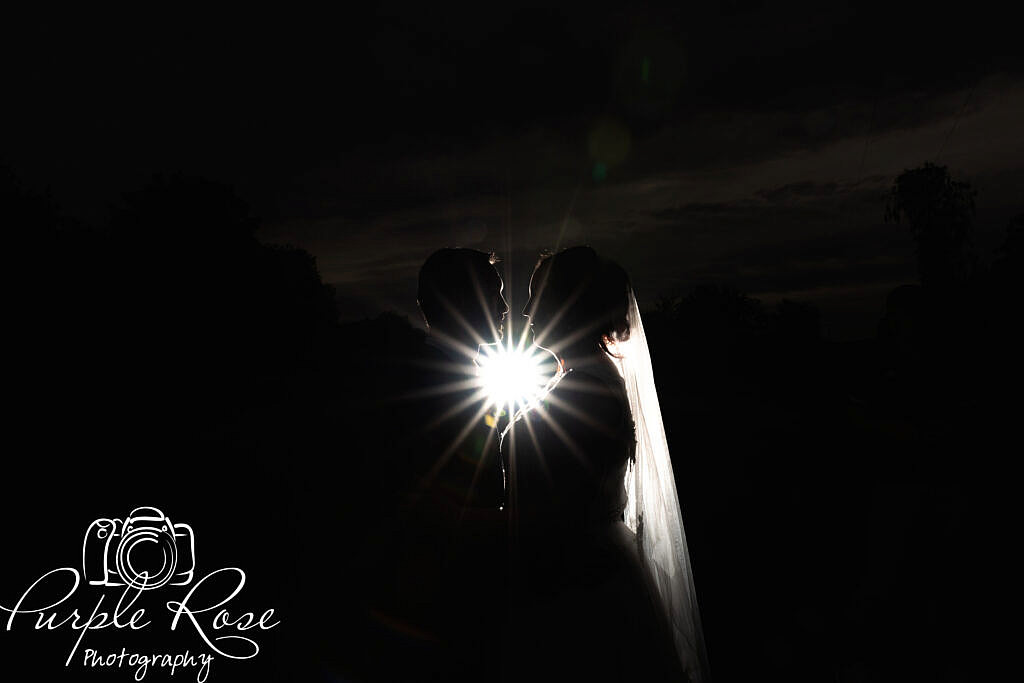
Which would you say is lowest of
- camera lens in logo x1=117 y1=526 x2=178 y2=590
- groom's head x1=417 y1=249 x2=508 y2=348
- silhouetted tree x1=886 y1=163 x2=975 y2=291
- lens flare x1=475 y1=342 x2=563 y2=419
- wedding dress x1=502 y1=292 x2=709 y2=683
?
wedding dress x1=502 y1=292 x2=709 y2=683

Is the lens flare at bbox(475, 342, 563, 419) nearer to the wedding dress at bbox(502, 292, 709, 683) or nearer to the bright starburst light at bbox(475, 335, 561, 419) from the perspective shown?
the bright starburst light at bbox(475, 335, 561, 419)

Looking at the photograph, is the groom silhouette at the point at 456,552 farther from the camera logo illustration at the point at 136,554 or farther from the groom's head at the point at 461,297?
the camera logo illustration at the point at 136,554

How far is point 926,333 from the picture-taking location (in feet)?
12.6

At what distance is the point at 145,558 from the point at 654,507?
11.4 feet

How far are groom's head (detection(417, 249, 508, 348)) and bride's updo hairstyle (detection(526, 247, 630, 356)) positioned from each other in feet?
0.72

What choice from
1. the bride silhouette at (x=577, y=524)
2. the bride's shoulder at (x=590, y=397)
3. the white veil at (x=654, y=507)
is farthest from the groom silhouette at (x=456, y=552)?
the white veil at (x=654, y=507)

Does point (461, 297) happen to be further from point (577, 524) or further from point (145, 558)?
point (145, 558)

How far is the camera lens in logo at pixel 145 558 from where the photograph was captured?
3670mm

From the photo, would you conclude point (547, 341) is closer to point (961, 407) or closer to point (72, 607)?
point (961, 407)

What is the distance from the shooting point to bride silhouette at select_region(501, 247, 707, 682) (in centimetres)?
180

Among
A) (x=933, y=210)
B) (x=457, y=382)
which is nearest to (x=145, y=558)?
(x=457, y=382)

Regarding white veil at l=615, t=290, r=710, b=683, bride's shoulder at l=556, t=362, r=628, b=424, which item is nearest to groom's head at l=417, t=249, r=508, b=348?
bride's shoulder at l=556, t=362, r=628, b=424

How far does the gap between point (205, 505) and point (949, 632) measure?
5.51m

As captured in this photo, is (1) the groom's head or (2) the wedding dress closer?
(2) the wedding dress
